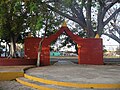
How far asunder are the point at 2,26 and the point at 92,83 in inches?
377

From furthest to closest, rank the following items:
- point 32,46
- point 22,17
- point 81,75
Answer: point 32,46, point 22,17, point 81,75

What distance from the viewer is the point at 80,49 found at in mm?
18938

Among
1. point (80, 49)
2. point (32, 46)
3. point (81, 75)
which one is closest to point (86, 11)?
point (80, 49)

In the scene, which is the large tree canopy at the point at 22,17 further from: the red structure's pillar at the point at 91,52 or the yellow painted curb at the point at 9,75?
the yellow painted curb at the point at 9,75

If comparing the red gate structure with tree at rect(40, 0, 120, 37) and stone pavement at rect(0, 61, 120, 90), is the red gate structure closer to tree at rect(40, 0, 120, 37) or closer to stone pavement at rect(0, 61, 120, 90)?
tree at rect(40, 0, 120, 37)

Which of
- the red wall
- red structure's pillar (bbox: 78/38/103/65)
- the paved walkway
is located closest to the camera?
the paved walkway

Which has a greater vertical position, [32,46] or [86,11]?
[86,11]

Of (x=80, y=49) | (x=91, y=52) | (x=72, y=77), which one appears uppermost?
(x=80, y=49)

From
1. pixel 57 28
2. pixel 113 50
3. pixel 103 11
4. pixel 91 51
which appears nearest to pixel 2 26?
pixel 57 28

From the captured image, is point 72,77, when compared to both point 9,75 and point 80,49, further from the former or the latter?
point 80,49

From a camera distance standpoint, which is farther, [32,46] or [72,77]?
[32,46]

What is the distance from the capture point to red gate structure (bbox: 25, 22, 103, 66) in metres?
18.4

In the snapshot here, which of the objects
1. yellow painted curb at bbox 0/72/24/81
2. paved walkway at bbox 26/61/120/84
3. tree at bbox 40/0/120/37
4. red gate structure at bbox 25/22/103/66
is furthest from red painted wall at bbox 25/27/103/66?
yellow painted curb at bbox 0/72/24/81

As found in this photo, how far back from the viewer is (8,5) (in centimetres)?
1534
